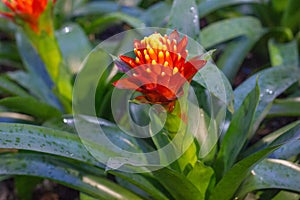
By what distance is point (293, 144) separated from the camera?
1.30 meters

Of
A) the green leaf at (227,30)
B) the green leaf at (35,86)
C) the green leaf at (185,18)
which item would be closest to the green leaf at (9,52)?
the green leaf at (35,86)

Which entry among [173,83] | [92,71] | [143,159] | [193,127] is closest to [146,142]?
[143,159]

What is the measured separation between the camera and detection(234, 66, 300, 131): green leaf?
4.55 feet

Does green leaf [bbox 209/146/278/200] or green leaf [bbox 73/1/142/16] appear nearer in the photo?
green leaf [bbox 209/146/278/200]

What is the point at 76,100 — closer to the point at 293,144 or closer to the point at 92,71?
the point at 92,71

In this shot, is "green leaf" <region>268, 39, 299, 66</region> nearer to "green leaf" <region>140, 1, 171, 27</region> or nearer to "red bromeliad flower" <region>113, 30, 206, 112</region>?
"green leaf" <region>140, 1, 171, 27</region>

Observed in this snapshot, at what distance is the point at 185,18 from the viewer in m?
1.41

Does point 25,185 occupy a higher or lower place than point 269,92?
lower

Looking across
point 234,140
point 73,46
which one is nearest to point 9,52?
point 73,46

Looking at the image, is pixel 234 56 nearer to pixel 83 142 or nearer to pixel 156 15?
pixel 156 15

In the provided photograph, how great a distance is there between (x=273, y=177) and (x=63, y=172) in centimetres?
57

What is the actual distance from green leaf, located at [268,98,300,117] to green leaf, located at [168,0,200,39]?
368mm

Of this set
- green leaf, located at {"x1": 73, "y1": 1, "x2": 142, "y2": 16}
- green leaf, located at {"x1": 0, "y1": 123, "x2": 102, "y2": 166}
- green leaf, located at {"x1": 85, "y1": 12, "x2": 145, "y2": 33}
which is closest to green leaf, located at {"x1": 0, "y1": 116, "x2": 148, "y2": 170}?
green leaf, located at {"x1": 0, "y1": 123, "x2": 102, "y2": 166}

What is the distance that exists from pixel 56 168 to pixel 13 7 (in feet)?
1.61
